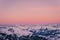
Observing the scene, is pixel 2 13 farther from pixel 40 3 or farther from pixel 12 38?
pixel 40 3

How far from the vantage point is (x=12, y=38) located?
1056mm

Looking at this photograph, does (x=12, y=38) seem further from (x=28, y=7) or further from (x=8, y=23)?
(x=28, y=7)

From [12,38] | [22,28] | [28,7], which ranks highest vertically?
[28,7]

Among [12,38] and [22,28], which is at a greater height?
[22,28]

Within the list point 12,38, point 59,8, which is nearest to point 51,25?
point 59,8

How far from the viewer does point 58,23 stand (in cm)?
108

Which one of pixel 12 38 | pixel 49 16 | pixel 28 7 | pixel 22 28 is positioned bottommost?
pixel 12 38

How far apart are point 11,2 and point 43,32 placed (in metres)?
0.48

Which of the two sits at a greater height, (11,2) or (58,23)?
(11,2)

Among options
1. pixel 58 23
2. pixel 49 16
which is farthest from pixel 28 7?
pixel 58 23

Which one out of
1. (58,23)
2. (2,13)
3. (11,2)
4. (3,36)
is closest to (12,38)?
(3,36)

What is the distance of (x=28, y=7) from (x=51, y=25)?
32 cm

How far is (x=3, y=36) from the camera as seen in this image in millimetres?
1055

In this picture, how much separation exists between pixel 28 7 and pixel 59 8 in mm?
338
